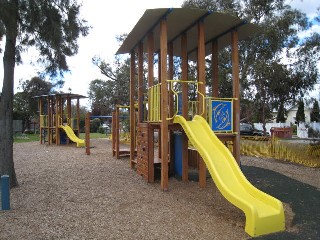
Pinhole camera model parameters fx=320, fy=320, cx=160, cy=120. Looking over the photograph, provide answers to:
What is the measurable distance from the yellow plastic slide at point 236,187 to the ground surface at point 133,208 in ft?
0.63

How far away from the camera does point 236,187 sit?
5.75 metres

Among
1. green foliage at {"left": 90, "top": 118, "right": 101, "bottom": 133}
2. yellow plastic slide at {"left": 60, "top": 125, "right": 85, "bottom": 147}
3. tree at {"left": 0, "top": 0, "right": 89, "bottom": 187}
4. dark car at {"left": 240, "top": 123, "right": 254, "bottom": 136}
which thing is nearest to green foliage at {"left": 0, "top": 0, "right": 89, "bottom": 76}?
tree at {"left": 0, "top": 0, "right": 89, "bottom": 187}

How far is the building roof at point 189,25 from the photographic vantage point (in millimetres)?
7598

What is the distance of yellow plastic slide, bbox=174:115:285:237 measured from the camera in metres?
4.81

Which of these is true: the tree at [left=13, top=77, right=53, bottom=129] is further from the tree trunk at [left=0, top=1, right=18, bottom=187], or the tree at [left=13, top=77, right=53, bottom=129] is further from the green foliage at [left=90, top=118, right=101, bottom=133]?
the tree trunk at [left=0, top=1, right=18, bottom=187]

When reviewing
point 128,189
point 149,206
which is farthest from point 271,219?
point 128,189

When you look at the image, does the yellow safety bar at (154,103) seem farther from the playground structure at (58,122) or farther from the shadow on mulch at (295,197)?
the playground structure at (58,122)

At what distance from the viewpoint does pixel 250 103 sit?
22.6m

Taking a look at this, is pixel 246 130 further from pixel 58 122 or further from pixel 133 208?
pixel 133 208

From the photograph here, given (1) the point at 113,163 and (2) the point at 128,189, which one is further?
(1) the point at 113,163

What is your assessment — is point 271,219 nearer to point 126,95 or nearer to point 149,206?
point 149,206

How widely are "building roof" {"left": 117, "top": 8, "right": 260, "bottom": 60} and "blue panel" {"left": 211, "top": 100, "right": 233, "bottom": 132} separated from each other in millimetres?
2051

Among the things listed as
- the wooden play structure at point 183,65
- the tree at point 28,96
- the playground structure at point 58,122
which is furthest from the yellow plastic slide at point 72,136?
the tree at point 28,96

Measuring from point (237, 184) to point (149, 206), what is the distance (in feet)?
5.72
